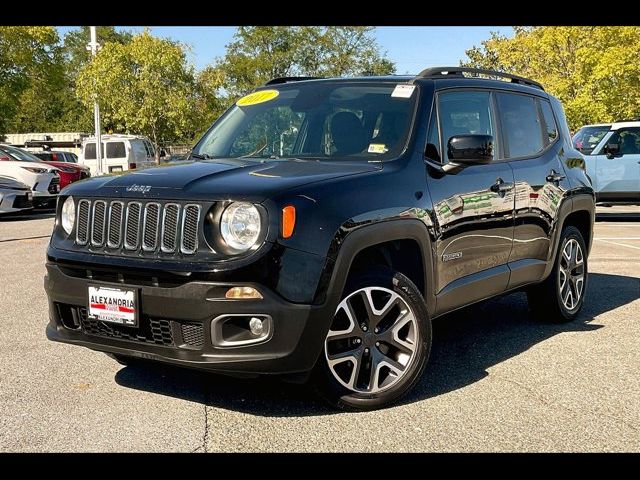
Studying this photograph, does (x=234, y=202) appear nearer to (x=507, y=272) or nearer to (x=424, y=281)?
(x=424, y=281)

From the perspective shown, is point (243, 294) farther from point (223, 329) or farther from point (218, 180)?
point (218, 180)

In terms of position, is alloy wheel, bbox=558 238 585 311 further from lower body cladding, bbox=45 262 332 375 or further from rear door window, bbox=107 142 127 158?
rear door window, bbox=107 142 127 158

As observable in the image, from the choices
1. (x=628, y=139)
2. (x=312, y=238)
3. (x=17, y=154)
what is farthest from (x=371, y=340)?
(x=17, y=154)

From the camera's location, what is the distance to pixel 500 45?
35844 millimetres

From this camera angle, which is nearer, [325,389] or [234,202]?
[234,202]

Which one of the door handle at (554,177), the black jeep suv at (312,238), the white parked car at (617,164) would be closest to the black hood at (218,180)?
the black jeep suv at (312,238)

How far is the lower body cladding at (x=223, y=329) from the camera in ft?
12.1

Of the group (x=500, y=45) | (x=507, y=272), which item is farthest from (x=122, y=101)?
(x=507, y=272)

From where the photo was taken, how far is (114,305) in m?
3.93

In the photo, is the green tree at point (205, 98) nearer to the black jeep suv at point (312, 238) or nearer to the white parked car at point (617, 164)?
the white parked car at point (617, 164)

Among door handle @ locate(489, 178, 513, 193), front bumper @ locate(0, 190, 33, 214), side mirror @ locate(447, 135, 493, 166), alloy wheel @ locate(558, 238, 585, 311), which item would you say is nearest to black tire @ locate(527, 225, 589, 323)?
alloy wheel @ locate(558, 238, 585, 311)
